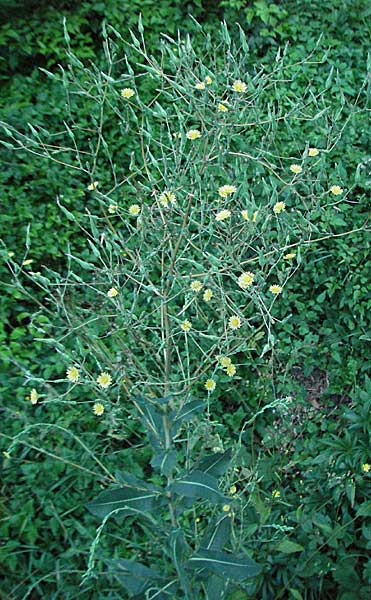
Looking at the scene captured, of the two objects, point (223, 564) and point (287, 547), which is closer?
point (223, 564)

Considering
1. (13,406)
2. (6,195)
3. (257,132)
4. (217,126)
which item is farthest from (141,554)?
(257,132)

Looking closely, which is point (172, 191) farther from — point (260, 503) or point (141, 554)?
point (141, 554)

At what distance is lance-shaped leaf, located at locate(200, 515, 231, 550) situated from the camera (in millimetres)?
2477

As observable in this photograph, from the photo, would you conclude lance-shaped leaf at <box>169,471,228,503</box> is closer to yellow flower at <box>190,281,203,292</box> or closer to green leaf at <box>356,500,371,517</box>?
yellow flower at <box>190,281,203,292</box>

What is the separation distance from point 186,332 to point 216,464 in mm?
429

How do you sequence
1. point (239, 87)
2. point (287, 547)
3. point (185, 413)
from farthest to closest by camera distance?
point (287, 547)
point (239, 87)
point (185, 413)

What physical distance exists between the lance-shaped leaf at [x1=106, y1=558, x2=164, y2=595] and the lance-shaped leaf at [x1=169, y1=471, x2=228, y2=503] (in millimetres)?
317

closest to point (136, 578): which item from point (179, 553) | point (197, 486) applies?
point (179, 553)

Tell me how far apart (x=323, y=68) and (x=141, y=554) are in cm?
313

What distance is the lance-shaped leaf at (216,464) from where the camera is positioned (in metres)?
→ 2.46

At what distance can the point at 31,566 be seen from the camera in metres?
3.17

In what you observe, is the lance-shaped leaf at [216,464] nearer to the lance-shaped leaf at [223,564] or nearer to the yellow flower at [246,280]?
the lance-shaped leaf at [223,564]

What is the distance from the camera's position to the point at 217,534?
250cm

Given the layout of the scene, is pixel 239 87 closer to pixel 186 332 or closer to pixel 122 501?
pixel 186 332
